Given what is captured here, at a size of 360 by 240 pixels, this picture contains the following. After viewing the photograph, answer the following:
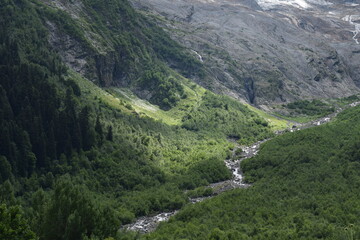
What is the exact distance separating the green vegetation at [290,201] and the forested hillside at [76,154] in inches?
471

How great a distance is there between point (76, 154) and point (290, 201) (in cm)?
5632

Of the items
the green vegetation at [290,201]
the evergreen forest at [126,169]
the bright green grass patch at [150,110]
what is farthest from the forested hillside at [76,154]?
the bright green grass patch at [150,110]

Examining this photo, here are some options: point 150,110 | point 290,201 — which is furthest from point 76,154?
point 150,110

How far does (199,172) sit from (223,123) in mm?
64277

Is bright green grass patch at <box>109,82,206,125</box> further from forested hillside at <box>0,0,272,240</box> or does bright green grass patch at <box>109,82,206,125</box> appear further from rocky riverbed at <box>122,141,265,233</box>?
rocky riverbed at <box>122,141,265,233</box>

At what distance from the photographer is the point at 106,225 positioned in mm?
74938

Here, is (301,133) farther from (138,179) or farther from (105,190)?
(105,190)

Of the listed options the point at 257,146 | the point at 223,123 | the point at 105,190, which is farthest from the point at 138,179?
the point at 223,123

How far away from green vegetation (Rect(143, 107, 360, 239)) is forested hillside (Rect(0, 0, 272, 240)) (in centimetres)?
1195

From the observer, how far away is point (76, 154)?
116 metres

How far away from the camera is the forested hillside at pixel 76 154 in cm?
7512

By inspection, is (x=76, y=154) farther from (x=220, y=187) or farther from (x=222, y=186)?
(x=222, y=186)

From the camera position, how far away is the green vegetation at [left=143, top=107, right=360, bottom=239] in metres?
83.2

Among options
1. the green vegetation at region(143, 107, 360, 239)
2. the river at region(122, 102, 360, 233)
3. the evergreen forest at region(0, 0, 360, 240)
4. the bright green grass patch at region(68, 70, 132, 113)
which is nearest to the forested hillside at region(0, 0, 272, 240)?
the evergreen forest at region(0, 0, 360, 240)
